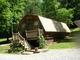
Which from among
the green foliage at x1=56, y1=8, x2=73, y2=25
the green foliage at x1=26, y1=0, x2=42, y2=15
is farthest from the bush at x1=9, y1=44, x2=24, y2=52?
the green foliage at x1=26, y1=0, x2=42, y2=15

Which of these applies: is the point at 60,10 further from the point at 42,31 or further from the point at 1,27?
the point at 42,31

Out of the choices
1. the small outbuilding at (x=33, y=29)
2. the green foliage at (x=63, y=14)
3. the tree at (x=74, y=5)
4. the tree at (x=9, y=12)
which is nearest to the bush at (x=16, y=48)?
the small outbuilding at (x=33, y=29)

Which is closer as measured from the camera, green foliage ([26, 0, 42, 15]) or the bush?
the bush

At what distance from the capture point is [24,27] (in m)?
29.8

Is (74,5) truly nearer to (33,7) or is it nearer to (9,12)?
(33,7)

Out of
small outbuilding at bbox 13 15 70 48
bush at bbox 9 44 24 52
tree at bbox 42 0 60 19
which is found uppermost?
tree at bbox 42 0 60 19

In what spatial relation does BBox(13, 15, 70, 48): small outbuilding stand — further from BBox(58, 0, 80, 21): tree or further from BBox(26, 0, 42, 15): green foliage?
BBox(26, 0, 42, 15): green foliage

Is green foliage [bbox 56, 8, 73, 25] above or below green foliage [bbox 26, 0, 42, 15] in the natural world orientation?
below

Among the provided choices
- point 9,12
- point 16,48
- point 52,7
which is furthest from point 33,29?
point 52,7

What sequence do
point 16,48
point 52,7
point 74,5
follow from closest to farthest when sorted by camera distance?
point 16,48 → point 52,7 → point 74,5

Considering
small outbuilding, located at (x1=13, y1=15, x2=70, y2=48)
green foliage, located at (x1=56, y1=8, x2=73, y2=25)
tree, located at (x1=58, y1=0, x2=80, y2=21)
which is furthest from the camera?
tree, located at (x1=58, y1=0, x2=80, y2=21)

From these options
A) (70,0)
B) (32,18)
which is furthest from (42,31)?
(70,0)

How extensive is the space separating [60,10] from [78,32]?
45710 mm

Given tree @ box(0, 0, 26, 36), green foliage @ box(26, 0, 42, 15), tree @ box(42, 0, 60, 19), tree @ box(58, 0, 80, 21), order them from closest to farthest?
tree @ box(0, 0, 26, 36)
tree @ box(42, 0, 60, 19)
tree @ box(58, 0, 80, 21)
green foliage @ box(26, 0, 42, 15)
